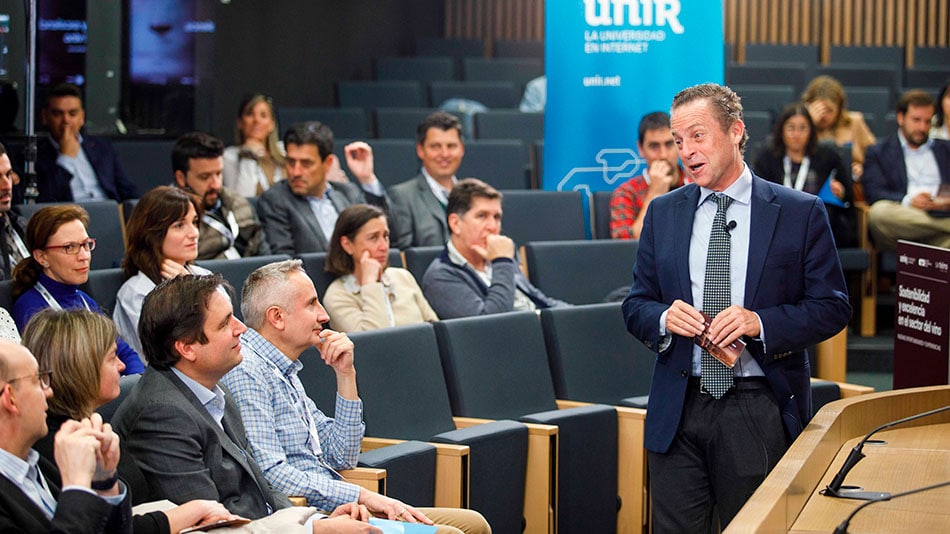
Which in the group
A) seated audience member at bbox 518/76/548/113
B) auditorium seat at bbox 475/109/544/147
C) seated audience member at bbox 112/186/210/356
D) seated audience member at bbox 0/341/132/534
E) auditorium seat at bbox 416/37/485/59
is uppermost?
auditorium seat at bbox 416/37/485/59

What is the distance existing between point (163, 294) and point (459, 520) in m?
0.84

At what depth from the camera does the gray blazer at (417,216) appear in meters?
5.24

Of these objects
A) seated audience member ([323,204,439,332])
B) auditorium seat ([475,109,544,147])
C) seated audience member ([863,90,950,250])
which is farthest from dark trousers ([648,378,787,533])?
auditorium seat ([475,109,544,147])

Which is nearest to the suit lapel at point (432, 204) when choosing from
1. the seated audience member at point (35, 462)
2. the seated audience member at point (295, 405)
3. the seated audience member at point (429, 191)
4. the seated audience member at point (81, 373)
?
the seated audience member at point (429, 191)

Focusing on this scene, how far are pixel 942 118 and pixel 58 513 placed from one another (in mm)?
5770

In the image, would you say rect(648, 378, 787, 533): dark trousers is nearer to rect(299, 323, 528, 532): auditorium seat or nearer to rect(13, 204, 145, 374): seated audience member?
rect(299, 323, 528, 532): auditorium seat

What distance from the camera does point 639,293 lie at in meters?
2.79

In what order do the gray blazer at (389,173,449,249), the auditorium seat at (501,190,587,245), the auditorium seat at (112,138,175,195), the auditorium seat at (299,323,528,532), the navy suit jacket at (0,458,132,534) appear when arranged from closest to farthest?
1. the navy suit jacket at (0,458,132,534)
2. the auditorium seat at (299,323,528,532)
3. the gray blazer at (389,173,449,249)
4. the auditorium seat at (501,190,587,245)
5. the auditorium seat at (112,138,175,195)

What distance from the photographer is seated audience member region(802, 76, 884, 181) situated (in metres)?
7.06

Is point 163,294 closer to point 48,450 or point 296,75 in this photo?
point 48,450

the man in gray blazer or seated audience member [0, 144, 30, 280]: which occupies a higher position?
seated audience member [0, 144, 30, 280]

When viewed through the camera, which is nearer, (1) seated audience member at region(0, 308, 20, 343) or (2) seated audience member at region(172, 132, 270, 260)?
(1) seated audience member at region(0, 308, 20, 343)

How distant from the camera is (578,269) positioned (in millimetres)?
5031

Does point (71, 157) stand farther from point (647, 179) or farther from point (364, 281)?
point (647, 179)
